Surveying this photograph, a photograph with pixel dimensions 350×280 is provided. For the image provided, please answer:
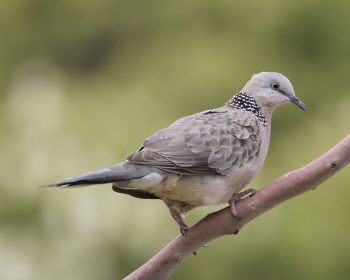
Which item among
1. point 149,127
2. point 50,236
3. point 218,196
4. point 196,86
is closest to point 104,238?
point 50,236

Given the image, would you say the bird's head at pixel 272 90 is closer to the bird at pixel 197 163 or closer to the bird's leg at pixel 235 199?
Answer: the bird at pixel 197 163

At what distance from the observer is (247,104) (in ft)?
12.1

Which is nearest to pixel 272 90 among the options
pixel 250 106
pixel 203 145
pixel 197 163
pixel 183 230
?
pixel 250 106

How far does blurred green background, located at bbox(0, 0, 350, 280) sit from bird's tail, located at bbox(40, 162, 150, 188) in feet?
8.57

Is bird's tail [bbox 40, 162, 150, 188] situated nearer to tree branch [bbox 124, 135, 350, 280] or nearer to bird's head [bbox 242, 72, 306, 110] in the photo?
tree branch [bbox 124, 135, 350, 280]

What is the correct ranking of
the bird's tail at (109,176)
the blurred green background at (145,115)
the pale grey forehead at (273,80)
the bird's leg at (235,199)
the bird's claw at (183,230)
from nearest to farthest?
the bird's tail at (109,176)
the bird's leg at (235,199)
the bird's claw at (183,230)
the pale grey forehead at (273,80)
the blurred green background at (145,115)

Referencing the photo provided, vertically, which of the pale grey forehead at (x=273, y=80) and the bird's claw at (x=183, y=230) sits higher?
the pale grey forehead at (x=273, y=80)

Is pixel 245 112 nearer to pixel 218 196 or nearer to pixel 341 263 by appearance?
pixel 218 196

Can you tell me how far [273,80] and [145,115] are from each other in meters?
3.17

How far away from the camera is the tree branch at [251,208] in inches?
104

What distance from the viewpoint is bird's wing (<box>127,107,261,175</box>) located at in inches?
122

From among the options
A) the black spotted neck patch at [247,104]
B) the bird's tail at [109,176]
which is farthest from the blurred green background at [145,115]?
the bird's tail at [109,176]

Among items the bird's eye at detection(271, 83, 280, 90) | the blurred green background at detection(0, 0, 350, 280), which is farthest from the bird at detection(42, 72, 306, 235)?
the blurred green background at detection(0, 0, 350, 280)

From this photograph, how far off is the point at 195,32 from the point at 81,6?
210cm
